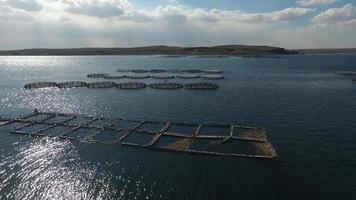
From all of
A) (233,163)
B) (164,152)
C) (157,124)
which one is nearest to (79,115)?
(157,124)

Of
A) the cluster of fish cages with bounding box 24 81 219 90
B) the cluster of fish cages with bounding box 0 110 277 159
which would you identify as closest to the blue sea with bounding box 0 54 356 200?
the cluster of fish cages with bounding box 0 110 277 159

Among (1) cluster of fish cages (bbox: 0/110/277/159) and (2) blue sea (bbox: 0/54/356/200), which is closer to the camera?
(2) blue sea (bbox: 0/54/356/200)

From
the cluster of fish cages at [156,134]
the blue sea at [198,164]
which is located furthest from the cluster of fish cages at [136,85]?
the cluster of fish cages at [156,134]

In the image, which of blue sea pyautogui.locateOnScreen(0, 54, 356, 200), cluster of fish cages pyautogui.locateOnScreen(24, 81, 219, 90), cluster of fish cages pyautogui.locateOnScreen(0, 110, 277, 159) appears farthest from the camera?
cluster of fish cages pyautogui.locateOnScreen(24, 81, 219, 90)

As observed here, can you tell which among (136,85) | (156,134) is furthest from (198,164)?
(136,85)

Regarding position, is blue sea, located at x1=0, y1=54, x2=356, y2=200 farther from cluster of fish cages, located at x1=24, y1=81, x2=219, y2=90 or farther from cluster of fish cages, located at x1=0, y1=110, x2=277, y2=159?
cluster of fish cages, located at x1=24, y1=81, x2=219, y2=90

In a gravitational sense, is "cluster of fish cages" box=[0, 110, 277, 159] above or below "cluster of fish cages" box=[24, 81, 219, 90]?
below

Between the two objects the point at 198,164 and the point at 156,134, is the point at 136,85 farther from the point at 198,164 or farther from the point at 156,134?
the point at 198,164

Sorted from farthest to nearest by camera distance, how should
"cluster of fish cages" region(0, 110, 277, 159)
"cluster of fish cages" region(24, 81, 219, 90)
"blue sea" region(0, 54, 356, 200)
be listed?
"cluster of fish cages" region(24, 81, 219, 90) < "cluster of fish cages" region(0, 110, 277, 159) < "blue sea" region(0, 54, 356, 200)

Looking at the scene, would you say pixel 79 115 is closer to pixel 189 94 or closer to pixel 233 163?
pixel 189 94
